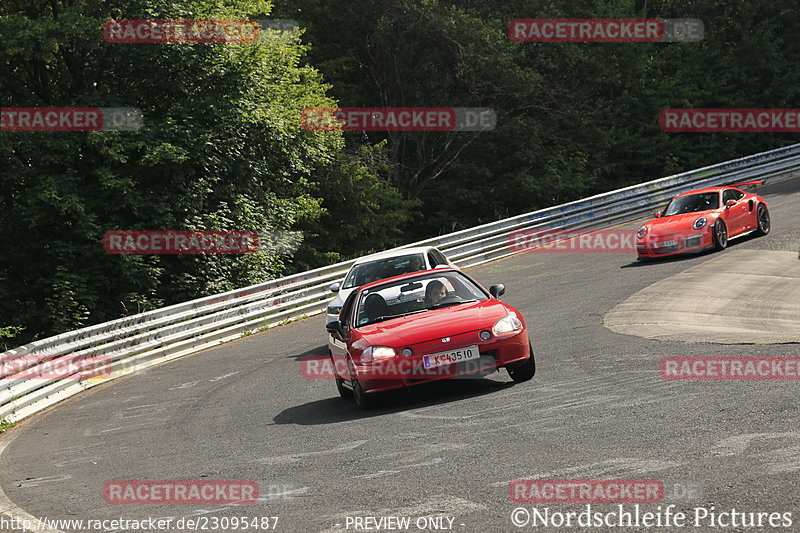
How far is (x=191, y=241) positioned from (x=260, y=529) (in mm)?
22479

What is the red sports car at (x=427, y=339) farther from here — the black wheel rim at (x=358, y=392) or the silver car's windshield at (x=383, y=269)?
the silver car's windshield at (x=383, y=269)

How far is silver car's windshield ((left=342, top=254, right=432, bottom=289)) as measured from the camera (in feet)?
50.4

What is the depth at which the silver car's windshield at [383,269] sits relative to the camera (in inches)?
605

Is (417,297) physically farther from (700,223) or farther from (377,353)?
(700,223)

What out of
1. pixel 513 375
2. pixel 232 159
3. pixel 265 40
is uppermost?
pixel 265 40

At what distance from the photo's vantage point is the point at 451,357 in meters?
10.1

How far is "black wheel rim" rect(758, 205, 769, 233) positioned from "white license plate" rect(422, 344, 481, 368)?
15.5m

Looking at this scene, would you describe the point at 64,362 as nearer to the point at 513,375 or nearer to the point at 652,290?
the point at 513,375

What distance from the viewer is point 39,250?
2755cm

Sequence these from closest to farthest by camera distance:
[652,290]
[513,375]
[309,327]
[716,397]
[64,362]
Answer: [716,397] → [513,375] → [64,362] → [652,290] → [309,327]

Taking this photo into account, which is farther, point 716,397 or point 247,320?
point 247,320

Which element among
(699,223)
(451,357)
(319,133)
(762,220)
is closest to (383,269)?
(451,357)

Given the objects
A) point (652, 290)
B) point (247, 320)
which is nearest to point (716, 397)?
point (652, 290)

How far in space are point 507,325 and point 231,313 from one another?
1274 centimetres
